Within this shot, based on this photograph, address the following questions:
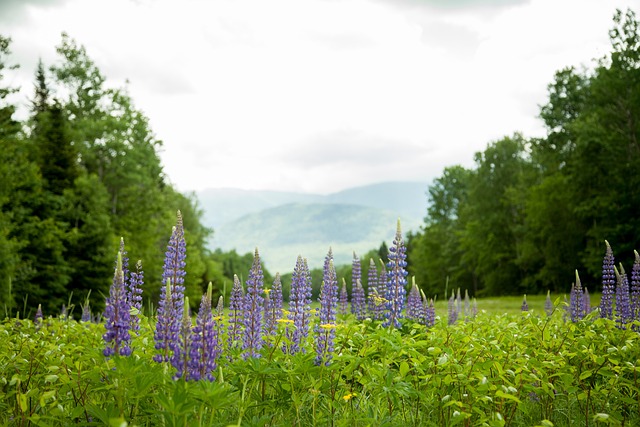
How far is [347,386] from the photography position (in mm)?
5102

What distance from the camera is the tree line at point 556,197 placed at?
32.1 metres

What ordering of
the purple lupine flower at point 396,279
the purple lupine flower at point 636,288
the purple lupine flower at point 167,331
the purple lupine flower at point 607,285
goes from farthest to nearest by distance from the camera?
the purple lupine flower at point 607,285 < the purple lupine flower at point 636,288 < the purple lupine flower at point 396,279 < the purple lupine flower at point 167,331

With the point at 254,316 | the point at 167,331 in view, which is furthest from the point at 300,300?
the point at 167,331

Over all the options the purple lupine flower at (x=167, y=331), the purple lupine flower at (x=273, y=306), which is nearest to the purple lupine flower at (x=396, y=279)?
the purple lupine flower at (x=273, y=306)

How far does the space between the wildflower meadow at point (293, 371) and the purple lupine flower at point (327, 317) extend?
0.02 m

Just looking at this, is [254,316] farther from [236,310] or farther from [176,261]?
[176,261]

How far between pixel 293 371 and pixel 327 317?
1459 mm

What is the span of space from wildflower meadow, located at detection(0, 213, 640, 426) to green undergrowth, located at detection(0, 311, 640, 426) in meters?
0.02

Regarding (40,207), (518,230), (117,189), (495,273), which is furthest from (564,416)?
(495,273)

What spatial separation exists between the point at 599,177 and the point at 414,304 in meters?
29.9

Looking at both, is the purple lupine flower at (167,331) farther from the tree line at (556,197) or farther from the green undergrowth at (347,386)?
the tree line at (556,197)

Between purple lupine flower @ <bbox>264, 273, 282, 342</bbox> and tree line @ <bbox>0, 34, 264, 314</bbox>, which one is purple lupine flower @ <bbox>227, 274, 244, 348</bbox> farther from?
tree line @ <bbox>0, 34, 264, 314</bbox>

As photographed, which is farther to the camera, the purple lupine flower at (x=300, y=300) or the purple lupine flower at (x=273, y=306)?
the purple lupine flower at (x=273, y=306)

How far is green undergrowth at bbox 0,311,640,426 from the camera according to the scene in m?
3.97
